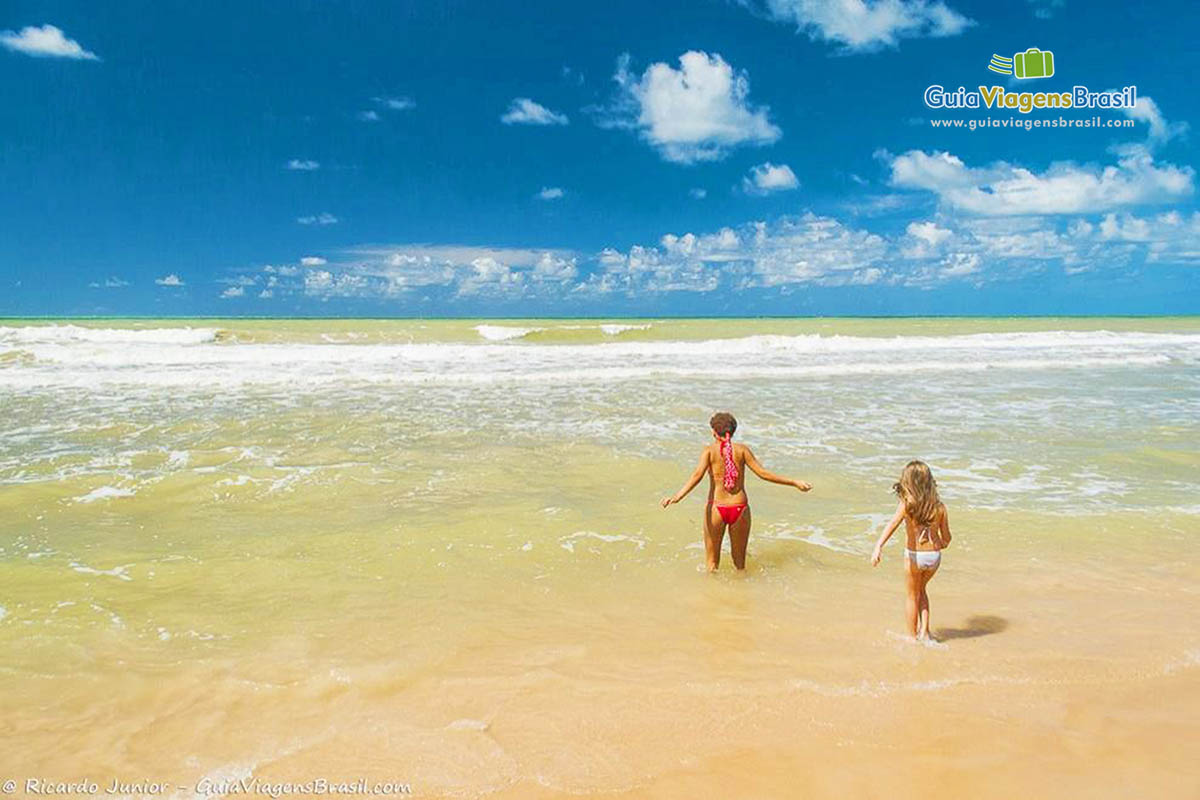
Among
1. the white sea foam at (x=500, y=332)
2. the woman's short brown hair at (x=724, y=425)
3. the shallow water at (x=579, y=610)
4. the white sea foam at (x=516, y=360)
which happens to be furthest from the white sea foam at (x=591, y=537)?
the white sea foam at (x=500, y=332)

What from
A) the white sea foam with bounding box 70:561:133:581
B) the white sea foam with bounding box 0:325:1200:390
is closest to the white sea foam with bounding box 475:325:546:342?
the white sea foam with bounding box 0:325:1200:390

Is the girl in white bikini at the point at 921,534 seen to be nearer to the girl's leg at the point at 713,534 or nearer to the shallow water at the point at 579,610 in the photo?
the shallow water at the point at 579,610

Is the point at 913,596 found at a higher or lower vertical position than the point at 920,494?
lower

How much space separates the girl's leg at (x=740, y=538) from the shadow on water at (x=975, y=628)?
161cm

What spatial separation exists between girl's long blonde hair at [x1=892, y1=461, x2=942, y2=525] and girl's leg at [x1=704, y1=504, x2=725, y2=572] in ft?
5.55

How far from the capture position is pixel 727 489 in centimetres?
620

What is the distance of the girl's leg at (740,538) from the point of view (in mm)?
6191

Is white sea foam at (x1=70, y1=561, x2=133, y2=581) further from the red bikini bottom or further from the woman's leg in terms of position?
the woman's leg

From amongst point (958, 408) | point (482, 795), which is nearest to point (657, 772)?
point (482, 795)

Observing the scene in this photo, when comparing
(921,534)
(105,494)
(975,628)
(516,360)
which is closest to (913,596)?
(921,534)

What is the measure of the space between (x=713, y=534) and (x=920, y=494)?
6.11 ft

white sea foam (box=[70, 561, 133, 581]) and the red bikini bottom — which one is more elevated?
the red bikini bottom

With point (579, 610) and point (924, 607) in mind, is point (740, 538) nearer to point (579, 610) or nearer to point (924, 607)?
point (579, 610)

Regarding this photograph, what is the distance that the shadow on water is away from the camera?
4.99 metres
